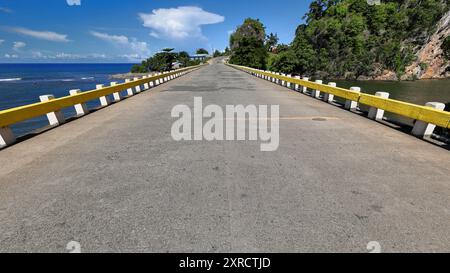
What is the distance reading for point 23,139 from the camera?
6059 mm

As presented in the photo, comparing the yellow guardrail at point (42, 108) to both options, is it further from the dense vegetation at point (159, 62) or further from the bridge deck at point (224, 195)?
Result: the dense vegetation at point (159, 62)

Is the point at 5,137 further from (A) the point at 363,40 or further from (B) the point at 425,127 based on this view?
(A) the point at 363,40

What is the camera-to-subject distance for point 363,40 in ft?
236

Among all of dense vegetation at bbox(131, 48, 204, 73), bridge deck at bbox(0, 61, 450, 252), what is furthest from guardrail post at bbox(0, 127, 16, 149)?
dense vegetation at bbox(131, 48, 204, 73)

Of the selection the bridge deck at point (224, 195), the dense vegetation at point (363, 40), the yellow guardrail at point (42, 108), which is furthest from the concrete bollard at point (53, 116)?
the dense vegetation at point (363, 40)

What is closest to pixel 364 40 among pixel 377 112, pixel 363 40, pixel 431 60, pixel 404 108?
pixel 363 40

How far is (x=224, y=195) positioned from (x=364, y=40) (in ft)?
285

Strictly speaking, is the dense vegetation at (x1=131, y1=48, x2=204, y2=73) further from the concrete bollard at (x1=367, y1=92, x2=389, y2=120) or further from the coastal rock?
the concrete bollard at (x1=367, y1=92, x2=389, y2=120)

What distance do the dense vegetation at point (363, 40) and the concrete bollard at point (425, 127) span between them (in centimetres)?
6919

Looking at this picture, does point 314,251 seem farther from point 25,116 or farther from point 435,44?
point 435,44

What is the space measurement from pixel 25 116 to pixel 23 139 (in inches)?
27.3

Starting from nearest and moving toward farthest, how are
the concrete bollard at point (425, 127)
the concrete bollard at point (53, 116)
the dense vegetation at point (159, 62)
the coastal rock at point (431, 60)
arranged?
1. the concrete bollard at point (425, 127)
2. the concrete bollard at point (53, 116)
3. the coastal rock at point (431, 60)
4. the dense vegetation at point (159, 62)

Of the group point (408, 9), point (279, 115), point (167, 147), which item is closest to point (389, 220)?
point (167, 147)

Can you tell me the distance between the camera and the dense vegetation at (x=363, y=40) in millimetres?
71125
